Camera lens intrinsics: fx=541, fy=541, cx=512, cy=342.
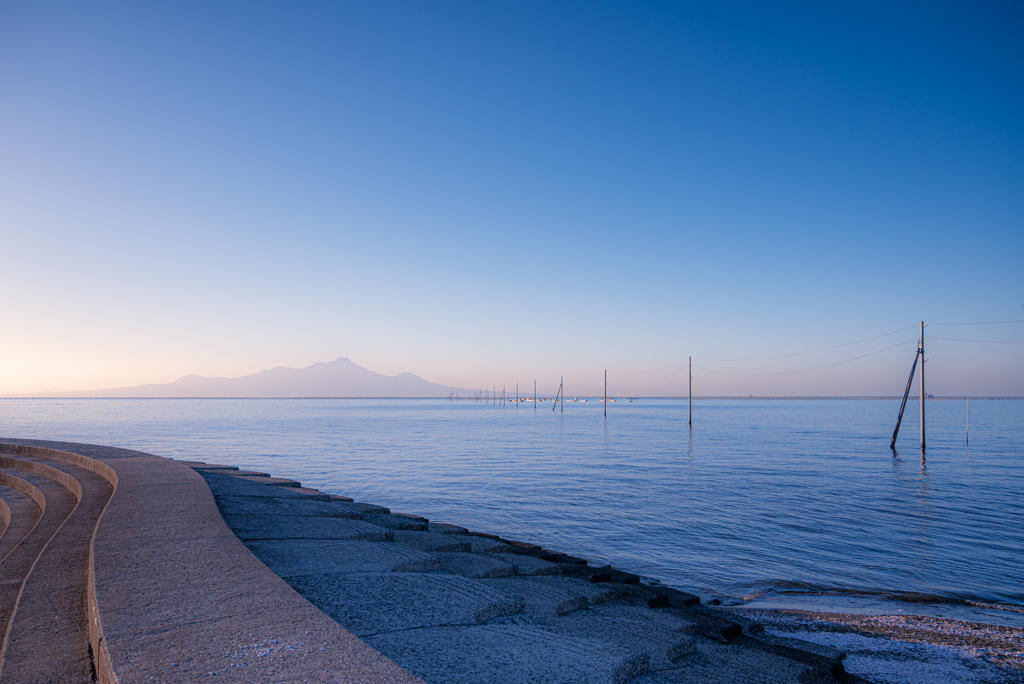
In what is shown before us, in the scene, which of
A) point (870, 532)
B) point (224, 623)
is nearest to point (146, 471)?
point (224, 623)

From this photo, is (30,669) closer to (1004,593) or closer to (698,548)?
(698,548)

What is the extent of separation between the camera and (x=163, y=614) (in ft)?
9.90

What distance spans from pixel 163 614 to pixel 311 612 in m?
0.80

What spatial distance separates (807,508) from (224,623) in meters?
17.6

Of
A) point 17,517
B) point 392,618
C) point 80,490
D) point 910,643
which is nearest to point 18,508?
point 17,517

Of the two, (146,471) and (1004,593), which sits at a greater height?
(146,471)

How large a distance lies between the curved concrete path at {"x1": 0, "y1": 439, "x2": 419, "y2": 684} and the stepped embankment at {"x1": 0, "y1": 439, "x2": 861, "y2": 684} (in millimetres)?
13

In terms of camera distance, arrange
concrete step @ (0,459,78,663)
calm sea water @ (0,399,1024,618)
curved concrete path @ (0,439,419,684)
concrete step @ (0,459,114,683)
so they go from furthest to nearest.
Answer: calm sea water @ (0,399,1024,618), concrete step @ (0,459,78,663), concrete step @ (0,459,114,683), curved concrete path @ (0,439,419,684)

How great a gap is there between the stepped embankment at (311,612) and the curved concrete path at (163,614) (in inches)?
0.5

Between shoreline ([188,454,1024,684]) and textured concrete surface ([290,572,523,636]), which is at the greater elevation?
textured concrete surface ([290,572,523,636])

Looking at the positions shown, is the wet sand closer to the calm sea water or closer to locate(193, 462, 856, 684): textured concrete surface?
locate(193, 462, 856, 684): textured concrete surface

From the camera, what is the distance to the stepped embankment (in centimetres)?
264

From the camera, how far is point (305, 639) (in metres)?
2.69

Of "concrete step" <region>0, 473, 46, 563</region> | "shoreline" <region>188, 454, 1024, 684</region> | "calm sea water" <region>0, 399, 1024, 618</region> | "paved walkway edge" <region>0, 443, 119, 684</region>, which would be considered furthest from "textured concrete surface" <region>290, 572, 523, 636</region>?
"calm sea water" <region>0, 399, 1024, 618</region>
